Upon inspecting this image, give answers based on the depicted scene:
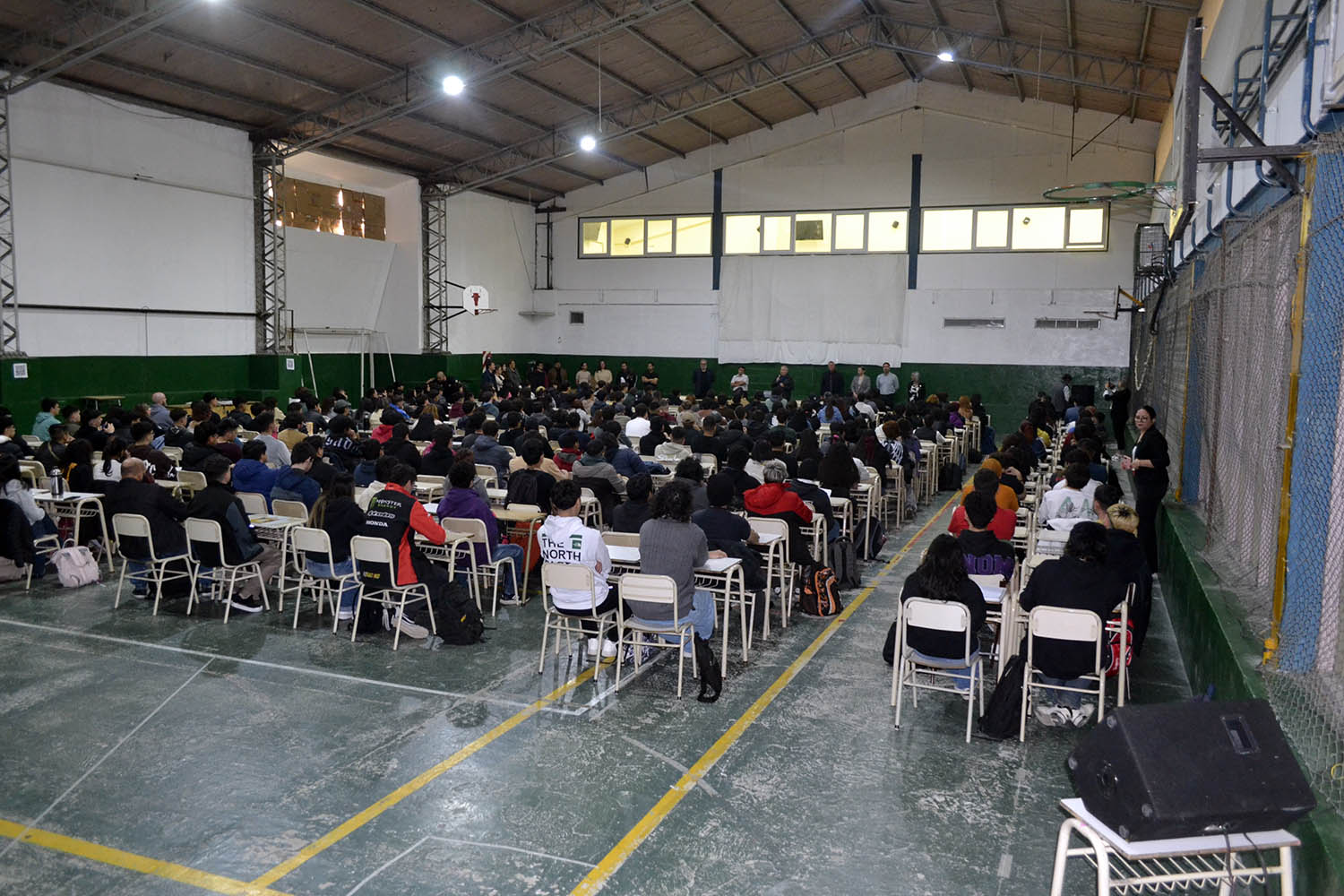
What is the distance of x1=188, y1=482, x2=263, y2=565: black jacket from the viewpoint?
7.41m

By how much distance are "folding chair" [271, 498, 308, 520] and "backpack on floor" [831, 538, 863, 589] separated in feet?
14.9

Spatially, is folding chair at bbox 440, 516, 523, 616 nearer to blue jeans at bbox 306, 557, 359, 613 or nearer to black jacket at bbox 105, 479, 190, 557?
blue jeans at bbox 306, 557, 359, 613

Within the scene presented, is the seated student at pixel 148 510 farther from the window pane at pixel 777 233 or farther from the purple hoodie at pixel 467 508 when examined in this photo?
the window pane at pixel 777 233

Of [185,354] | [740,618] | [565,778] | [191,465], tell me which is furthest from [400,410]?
[565,778]

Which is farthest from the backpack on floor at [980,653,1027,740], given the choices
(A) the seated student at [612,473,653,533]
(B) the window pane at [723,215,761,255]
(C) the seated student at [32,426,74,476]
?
(B) the window pane at [723,215,761,255]

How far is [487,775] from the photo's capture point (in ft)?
15.6

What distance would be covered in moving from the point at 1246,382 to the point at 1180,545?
172cm

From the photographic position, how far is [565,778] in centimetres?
472

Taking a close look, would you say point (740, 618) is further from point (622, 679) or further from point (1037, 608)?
point (1037, 608)

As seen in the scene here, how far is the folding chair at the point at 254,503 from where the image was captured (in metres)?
8.10

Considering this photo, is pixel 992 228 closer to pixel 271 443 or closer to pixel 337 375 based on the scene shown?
pixel 337 375

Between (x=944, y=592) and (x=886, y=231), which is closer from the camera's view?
(x=944, y=592)

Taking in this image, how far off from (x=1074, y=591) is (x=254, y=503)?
6.41 metres

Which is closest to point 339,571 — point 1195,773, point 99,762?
point 99,762
